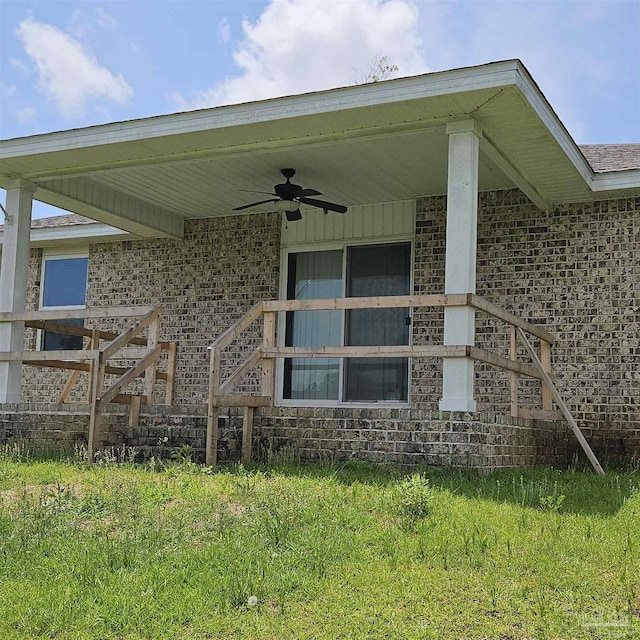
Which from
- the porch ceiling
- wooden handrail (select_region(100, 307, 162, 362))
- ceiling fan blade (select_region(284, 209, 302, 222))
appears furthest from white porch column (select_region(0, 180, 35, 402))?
ceiling fan blade (select_region(284, 209, 302, 222))

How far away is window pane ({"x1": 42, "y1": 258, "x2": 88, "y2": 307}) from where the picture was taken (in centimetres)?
1497

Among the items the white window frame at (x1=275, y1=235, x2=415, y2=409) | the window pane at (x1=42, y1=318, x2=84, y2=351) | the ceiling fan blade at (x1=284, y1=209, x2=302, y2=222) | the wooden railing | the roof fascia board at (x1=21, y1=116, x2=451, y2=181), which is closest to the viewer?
the roof fascia board at (x1=21, y1=116, x2=451, y2=181)

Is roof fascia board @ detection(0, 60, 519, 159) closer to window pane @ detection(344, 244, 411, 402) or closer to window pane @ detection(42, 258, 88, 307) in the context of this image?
window pane @ detection(344, 244, 411, 402)

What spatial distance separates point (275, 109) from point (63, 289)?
7.20m

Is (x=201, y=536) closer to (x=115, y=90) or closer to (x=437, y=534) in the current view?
(x=437, y=534)

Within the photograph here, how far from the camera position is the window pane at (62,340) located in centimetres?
1496

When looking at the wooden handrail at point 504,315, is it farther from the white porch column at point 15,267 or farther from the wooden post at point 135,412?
the white porch column at point 15,267

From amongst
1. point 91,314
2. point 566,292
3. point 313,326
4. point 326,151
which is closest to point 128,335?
point 91,314

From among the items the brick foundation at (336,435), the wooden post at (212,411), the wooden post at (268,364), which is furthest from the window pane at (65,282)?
the wooden post at (212,411)

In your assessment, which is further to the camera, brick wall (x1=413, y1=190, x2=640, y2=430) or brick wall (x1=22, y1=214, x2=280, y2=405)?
brick wall (x1=22, y1=214, x2=280, y2=405)

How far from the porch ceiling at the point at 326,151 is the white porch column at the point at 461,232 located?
23cm

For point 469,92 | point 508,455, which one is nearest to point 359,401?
point 508,455

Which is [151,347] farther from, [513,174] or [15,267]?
[513,174]

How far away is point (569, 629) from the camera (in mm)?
4344
